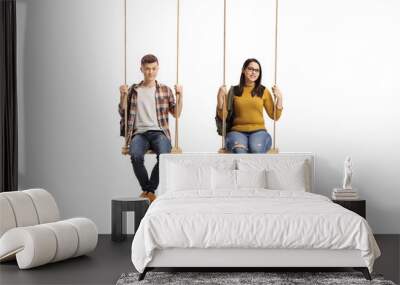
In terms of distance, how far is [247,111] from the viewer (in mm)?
7332

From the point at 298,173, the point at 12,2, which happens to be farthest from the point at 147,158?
the point at 12,2

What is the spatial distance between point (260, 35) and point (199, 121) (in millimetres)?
1107

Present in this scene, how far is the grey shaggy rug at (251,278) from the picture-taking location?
16.1 feet

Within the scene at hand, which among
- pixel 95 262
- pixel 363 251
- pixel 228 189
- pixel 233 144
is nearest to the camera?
pixel 363 251

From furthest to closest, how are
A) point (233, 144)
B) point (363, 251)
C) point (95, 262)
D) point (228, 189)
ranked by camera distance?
point (233, 144) → point (228, 189) → point (95, 262) → point (363, 251)

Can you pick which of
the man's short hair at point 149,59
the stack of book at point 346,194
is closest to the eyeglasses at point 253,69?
the man's short hair at point 149,59

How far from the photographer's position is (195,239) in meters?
4.95

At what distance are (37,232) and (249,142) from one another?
2710 millimetres

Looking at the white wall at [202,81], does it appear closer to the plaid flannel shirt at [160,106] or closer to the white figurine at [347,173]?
the plaid flannel shirt at [160,106]

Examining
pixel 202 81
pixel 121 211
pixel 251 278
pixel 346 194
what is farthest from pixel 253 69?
pixel 251 278

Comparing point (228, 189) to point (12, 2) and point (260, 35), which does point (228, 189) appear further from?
point (12, 2)

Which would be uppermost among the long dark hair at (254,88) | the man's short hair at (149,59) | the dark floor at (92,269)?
the man's short hair at (149,59)

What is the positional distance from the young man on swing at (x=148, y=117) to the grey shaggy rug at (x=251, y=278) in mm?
2242

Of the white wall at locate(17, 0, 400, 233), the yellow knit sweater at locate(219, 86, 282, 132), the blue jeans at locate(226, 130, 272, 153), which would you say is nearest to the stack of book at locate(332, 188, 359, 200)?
the white wall at locate(17, 0, 400, 233)
